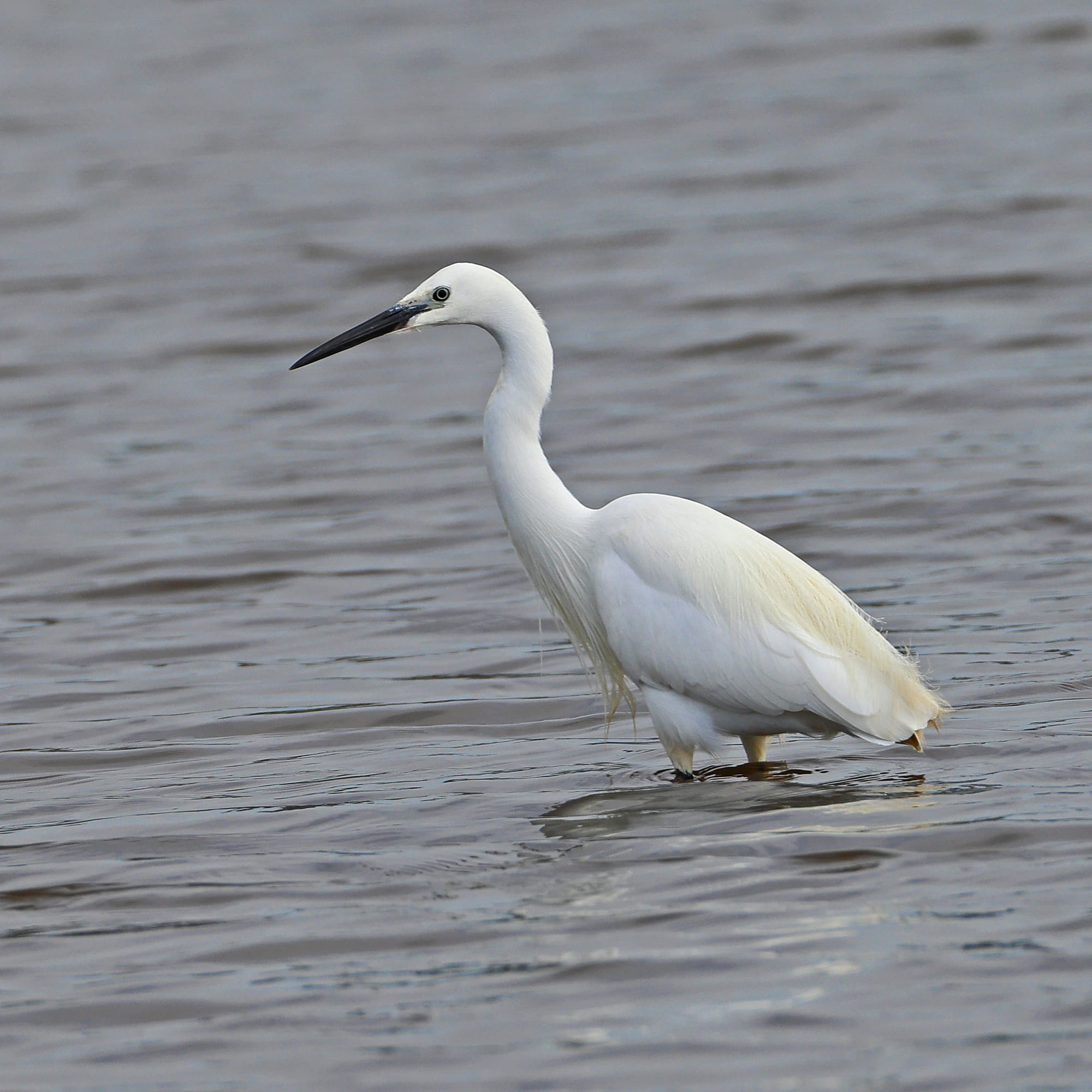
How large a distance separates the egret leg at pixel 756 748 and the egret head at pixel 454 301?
162cm

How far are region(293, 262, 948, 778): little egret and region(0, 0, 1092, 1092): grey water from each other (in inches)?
10.0

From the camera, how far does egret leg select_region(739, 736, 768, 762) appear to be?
6.24m

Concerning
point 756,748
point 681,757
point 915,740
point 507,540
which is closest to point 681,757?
point 681,757

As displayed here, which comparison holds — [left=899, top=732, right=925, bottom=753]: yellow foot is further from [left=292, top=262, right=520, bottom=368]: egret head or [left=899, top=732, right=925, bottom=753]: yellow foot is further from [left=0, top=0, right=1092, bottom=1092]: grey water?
[left=292, top=262, right=520, bottom=368]: egret head

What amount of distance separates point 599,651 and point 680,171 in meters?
11.4

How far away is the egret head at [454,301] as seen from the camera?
6.11 metres

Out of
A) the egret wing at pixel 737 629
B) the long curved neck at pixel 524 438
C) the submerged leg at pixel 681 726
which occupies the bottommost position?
the submerged leg at pixel 681 726

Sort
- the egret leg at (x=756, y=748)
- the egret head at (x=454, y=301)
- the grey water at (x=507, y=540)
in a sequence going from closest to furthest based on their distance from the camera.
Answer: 1. the grey water at (x=507, y=540)
2. the egret head at (x=454, y=301)
3. the egret leg at (x=756, y=748)

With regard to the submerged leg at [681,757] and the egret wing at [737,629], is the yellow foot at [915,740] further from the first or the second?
the submerged leg at [681,757]

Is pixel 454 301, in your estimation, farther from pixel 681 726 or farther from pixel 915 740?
pixel 915 740

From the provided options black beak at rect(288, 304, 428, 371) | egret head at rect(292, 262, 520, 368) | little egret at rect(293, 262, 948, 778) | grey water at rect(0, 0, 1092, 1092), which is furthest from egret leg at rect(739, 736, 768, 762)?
black beak at rect(288, 304, 428, 371)

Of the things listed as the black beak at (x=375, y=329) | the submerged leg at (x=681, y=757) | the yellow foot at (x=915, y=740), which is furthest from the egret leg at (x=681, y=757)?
the black beak at (x=375, y=329)

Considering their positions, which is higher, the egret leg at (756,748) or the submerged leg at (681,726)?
the submerged leg at (681,726)

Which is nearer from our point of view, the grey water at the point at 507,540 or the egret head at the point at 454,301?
the grey water at the point at 507,540
